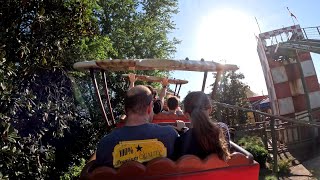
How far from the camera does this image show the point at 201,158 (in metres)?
2.29

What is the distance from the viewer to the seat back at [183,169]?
2025 millimetres

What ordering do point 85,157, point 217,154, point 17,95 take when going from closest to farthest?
point 217,154
point 17,95
point 85,157

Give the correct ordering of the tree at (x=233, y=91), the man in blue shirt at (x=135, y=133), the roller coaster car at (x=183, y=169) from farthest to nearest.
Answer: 1. the tree at (x=233, y=91)
2. the man in blue shirt at (x=135, y=133)
3. the roller coaster car at (x=183, y=169)

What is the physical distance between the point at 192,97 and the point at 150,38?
43.6 ft

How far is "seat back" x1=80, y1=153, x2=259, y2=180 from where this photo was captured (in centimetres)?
203

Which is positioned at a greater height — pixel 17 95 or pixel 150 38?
pixel 150 38

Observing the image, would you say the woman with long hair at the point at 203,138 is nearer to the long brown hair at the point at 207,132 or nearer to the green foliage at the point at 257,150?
the long brown hair at the point at 207,132

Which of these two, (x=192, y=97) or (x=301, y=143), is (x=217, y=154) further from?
(x=301, y=143)

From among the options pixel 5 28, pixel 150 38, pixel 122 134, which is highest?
pixel 150 38

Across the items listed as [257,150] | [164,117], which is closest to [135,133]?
[164,117]

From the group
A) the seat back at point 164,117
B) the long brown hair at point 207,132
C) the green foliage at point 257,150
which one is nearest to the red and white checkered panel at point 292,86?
the green foliage at point 257,150

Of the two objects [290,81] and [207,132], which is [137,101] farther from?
[290,81]

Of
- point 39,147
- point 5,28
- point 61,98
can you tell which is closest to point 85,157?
point 61,98

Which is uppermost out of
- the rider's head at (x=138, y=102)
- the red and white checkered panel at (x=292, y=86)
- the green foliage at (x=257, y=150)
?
the rider's head at (x=138, y=102)
